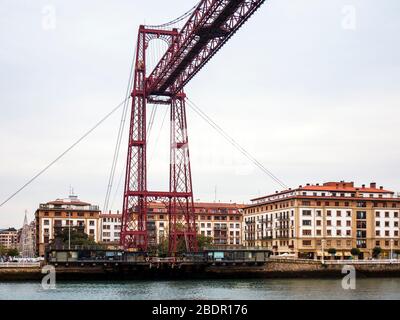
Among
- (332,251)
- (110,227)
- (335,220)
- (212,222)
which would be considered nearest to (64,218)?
(110,227)

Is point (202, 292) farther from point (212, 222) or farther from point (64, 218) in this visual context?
point (212, 222)

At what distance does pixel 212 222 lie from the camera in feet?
335

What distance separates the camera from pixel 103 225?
10081cm

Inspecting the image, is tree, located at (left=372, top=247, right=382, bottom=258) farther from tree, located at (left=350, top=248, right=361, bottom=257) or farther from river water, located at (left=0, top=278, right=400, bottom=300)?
river water, located at (left=0, top=278, right=400, bottom=300)

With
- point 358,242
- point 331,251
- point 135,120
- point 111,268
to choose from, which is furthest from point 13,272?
point 358,242

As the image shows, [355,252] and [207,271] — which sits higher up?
[355,252]

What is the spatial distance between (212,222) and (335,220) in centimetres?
2779

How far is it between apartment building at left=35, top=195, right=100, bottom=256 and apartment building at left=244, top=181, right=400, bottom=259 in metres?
25.2

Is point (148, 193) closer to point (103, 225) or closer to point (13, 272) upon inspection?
point (13, 272)

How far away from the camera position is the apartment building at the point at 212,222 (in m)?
100

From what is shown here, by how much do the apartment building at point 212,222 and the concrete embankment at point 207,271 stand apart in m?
44.0

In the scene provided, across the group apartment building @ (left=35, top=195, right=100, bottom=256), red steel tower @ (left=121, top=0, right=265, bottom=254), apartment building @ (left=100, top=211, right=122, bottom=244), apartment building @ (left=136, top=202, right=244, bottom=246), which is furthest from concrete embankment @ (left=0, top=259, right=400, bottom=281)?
apartment building @ (left=100, top=211, right=122, bottom=244)
